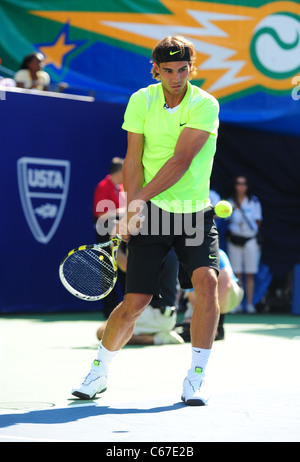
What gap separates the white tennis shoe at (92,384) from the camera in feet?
16.3

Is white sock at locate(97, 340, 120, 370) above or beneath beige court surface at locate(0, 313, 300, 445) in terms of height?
above

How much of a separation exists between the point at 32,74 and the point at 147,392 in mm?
6347

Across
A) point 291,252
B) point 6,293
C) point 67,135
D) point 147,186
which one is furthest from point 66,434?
point 291,252

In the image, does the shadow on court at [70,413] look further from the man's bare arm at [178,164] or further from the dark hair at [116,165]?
the dark hair at [116,165]

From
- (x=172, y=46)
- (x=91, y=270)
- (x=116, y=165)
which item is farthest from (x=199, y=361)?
(x=116, y=165)

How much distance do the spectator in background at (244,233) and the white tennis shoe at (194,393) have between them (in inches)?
292

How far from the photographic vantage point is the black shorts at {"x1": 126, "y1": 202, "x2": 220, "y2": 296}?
4914 millimetres

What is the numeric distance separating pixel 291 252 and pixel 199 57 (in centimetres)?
308

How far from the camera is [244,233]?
40.3ft

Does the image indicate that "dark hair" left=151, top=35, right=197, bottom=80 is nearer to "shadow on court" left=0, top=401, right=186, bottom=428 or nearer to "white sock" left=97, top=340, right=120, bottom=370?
"white sock" left=97, top=340, right=120, bottom=370

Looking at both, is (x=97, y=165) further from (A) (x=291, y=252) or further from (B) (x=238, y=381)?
(B) (x=238, y=381)

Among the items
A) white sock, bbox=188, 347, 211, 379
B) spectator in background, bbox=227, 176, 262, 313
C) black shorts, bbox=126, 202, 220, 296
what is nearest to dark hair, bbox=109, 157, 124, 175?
spectator in background, bbox=227, 176, 262, 313

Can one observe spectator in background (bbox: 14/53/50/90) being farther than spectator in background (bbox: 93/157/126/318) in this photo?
Yes

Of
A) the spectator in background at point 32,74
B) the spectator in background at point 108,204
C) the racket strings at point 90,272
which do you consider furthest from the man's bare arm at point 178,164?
the spectator in background at point 32,74
